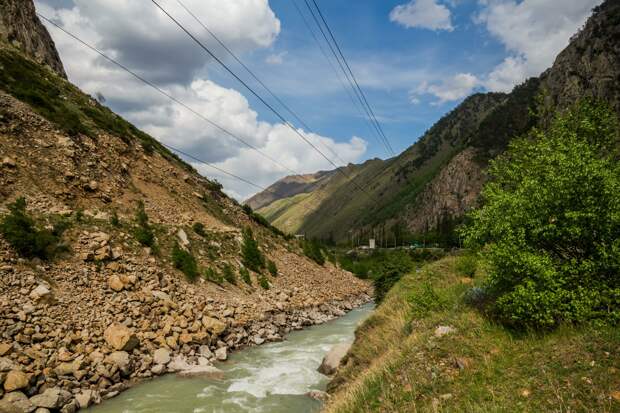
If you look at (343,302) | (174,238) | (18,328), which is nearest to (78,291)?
(18,328)

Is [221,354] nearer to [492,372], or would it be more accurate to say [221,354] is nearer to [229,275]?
[229,275]

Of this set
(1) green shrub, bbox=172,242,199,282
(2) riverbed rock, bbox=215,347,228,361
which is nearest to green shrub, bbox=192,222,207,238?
(1) green shrub, bbox=172,242,199,282

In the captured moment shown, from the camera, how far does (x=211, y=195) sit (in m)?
48.6

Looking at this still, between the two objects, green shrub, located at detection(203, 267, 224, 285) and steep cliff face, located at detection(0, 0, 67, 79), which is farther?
steep cliff face, located at detection(0, 0, 67, 79)

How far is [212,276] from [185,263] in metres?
2.83

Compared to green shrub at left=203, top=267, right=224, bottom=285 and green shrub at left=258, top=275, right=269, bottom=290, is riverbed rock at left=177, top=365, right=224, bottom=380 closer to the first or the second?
green shrub at left=203, top=267, right=224, bottom=285

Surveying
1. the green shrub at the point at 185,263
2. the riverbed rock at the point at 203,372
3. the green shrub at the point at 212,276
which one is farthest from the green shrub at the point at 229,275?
the riverbed rock at the point at 203,372

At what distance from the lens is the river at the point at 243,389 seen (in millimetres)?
15430

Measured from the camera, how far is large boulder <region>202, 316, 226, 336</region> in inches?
954

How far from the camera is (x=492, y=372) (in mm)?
8117

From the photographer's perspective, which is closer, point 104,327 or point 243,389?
point 243,389

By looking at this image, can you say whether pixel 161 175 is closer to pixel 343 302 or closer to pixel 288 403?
pixel 343 302

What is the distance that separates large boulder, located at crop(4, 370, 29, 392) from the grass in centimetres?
1264

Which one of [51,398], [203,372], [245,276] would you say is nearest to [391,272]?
[245,276]
